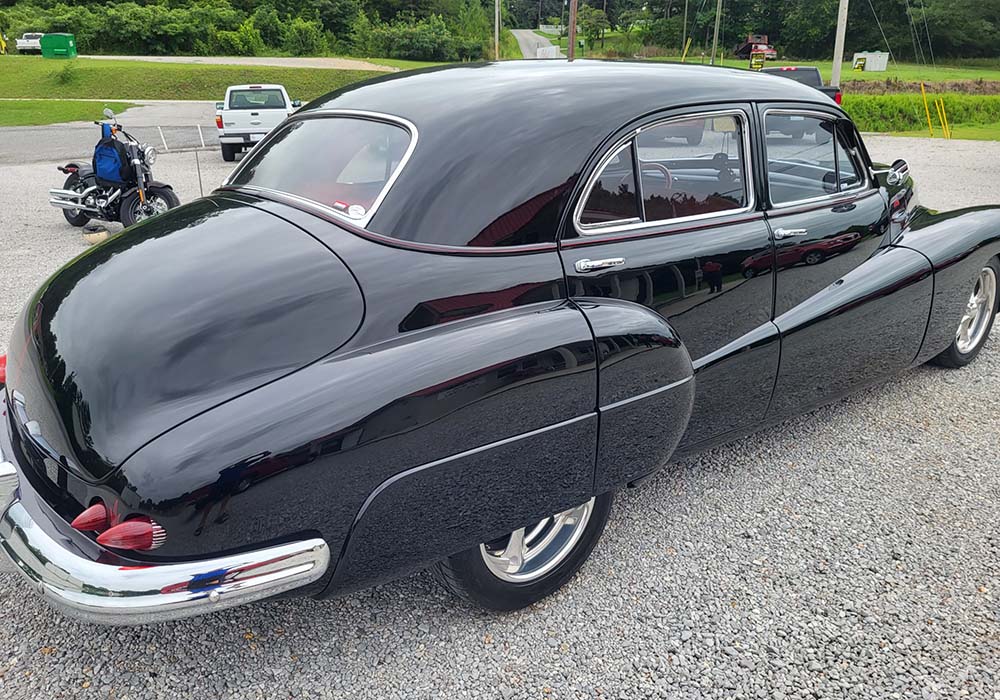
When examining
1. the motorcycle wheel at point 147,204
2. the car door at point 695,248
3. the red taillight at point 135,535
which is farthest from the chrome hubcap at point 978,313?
the motorcycle wheel at point 147,204

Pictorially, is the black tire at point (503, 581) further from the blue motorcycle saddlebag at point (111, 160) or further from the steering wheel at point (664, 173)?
the blue motorcycle saddlebag at point (111, 160)

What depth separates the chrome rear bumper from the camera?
1708 millimetres

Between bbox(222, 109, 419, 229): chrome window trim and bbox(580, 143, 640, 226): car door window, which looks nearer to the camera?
bbox(222, 109, 419, 229): chrome window trim

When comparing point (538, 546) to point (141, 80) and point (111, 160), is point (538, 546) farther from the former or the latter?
point (141, 80)

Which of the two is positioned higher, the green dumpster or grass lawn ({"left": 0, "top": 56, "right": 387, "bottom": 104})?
the green dumpster

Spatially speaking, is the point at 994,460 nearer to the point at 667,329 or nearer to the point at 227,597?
the point at 667,329

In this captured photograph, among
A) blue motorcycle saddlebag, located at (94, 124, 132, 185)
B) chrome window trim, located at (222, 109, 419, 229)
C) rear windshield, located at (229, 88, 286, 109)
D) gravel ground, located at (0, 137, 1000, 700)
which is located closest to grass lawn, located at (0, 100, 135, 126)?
rear windshield, located at (229, 88, 286, 109)

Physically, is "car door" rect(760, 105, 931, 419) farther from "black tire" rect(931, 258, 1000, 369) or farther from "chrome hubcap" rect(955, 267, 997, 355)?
"chrome hubcap" rect(955, 267, 997, 355)

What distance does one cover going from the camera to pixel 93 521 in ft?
5.76

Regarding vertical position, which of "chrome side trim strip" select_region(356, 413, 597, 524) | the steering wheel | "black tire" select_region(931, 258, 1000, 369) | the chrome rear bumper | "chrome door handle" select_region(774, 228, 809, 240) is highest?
the steering wheel

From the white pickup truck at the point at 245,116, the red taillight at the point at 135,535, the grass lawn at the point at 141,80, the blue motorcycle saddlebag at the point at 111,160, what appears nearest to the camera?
the red taillight at the point at 135,535

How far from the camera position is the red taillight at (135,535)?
5.52 feet

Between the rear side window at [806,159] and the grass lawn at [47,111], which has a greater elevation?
the rear side window at [806,159]

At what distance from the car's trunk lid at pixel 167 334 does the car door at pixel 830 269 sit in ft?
6.60
